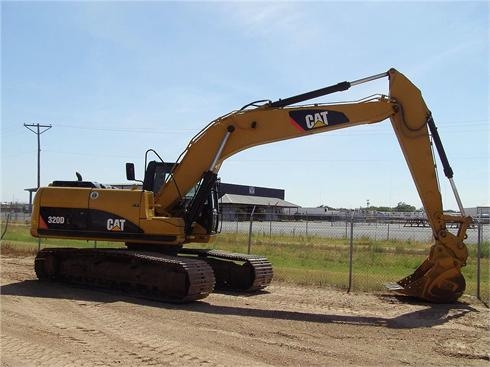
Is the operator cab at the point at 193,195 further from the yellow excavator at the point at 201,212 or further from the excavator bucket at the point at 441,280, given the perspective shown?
the excavator bucket at the point at 441,280

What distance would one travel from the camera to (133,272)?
36.6ft

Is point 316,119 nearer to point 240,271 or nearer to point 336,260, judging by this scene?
point 240,271

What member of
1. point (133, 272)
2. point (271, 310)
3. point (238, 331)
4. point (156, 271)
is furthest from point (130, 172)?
point (238, 331)

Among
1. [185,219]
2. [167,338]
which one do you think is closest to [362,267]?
[185,219]

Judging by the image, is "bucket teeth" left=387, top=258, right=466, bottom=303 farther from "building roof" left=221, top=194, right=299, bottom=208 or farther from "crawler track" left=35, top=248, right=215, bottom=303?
"building roof" left=221, top=194, right=299, bottom=208

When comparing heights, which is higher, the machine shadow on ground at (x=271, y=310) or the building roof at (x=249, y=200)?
the building roof at (x=249, y=200)

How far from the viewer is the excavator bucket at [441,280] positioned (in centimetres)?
1047

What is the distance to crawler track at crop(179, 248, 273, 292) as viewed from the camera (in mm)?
12172

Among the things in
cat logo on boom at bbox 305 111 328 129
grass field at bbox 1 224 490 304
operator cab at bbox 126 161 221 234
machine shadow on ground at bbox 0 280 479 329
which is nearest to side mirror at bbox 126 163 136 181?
operator cab at bbox 126 161 221 234

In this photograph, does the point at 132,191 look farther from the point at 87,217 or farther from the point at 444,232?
the point at 444,232

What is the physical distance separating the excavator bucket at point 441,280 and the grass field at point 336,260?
1413 millimetres

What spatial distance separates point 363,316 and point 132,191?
5342 millimetres

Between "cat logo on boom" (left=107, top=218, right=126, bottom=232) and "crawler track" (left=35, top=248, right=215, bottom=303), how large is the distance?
438 mm

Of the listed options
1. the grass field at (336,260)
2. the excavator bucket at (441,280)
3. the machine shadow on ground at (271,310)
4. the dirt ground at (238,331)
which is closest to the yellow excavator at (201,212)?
the excavator bucket at (441,280)
